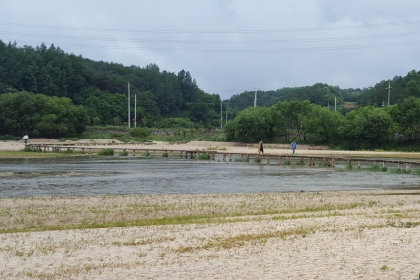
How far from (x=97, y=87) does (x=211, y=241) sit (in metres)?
146

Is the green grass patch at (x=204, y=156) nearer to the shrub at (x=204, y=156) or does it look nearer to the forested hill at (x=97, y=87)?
the shrub at (x=204, y=156)

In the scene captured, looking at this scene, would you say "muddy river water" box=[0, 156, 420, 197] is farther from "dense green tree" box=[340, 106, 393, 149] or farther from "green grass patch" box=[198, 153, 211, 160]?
"dense green tree" box=[340, 106, 393, 149]

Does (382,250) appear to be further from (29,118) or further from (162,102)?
(162,102)

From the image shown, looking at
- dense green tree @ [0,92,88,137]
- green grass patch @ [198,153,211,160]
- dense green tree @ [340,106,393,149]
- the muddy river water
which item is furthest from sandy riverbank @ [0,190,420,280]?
dense green tree @ [0,92,88,137]

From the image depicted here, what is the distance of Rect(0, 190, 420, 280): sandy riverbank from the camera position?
995 centimetres

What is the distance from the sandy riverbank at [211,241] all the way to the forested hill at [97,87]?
357 ft

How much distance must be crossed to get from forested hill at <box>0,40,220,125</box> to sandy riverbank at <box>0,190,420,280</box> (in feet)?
357

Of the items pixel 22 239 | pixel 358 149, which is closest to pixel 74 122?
pixel 358 149

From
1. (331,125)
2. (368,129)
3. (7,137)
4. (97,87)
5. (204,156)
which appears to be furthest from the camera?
(97,87)

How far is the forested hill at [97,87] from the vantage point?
445 ft

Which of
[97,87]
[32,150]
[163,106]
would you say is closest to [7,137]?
[32,150]

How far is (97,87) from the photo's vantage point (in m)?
154

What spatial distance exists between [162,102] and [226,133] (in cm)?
7414

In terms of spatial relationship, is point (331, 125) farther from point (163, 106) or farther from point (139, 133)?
point (163, 106)
